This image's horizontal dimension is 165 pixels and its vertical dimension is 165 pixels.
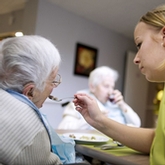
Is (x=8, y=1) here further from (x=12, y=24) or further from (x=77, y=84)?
(x=77, y=84)

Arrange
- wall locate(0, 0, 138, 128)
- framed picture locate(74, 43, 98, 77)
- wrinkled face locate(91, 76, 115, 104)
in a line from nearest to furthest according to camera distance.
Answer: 1. wrinkled face locate(91, 76, 115, 104)
2. wall locate(0, 0, 138, 128)
3. framed picture locate(74, 43, 98, 77)

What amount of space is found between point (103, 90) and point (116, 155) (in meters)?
1.11

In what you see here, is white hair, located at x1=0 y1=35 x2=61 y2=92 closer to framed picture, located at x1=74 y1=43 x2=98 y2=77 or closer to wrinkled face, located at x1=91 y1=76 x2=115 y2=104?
wrinkled face, located at x1=91 y1=76 x2=115 y2=104

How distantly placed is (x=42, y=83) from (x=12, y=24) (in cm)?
93

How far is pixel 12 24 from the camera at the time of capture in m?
1.49

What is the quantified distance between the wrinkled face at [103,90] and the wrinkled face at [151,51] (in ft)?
3.63

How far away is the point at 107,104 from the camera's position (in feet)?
6.30

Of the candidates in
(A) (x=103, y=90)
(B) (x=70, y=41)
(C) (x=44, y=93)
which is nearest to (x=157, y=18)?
(C) (x=44, y=93)

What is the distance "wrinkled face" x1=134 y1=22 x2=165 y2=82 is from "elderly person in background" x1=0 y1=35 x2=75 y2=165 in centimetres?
30

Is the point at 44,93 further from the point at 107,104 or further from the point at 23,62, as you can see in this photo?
the point at 107,104

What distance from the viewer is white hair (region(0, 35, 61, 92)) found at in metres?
0.65

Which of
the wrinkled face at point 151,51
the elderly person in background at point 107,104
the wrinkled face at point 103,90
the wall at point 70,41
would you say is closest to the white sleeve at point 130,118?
the elderly person in background at point 107,104

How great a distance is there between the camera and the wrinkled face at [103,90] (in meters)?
1.90

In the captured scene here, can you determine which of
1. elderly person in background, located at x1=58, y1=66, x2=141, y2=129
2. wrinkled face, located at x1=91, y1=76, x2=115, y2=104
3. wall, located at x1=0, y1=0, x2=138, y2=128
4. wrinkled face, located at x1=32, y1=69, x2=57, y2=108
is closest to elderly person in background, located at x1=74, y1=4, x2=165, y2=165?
wrinkled face, located at x1=32, y1=69, x2=57, y2=108
